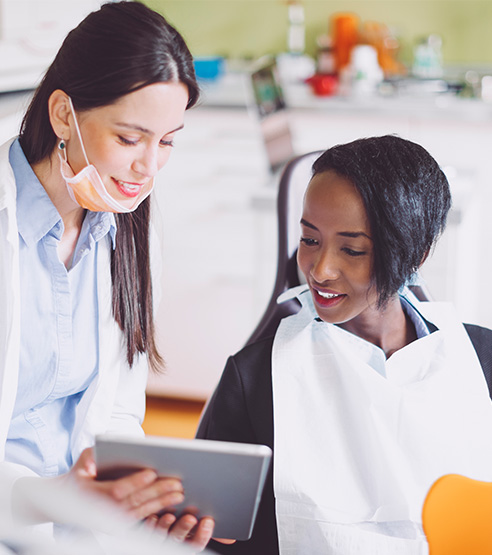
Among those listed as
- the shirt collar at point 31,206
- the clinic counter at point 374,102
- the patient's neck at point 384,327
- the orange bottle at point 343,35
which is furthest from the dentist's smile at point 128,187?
the orange bottle at point 343,35

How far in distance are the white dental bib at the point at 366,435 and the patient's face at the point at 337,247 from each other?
3.2 inches

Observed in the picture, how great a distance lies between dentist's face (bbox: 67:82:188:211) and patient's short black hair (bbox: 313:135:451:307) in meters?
0.23

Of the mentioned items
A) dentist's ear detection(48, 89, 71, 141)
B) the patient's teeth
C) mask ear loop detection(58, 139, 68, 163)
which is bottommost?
the patient's teeth

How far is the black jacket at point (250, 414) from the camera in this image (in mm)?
1130

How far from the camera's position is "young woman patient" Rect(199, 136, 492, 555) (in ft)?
3.52

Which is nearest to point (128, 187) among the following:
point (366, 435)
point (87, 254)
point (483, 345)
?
point (87, 254)

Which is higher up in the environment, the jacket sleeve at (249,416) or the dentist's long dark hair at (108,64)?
the dentist's long dark hair at (108,64)

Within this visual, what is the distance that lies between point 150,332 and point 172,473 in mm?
501

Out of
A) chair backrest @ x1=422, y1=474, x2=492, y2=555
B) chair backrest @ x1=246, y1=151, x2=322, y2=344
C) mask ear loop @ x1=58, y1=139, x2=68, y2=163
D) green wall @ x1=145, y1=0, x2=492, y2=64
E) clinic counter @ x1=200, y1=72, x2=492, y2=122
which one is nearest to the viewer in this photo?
chair backrest @ x1=422, y1=474, x2=492, y2=555

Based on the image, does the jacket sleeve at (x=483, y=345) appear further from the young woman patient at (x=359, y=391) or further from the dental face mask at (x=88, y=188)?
the dental face mask at (x=88, y=188)

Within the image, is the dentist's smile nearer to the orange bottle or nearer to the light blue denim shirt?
the light blue denim shirt

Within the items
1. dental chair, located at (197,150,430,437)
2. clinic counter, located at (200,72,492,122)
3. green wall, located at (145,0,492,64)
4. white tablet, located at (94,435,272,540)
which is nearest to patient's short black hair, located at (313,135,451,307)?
dental chair, located at (197,150,430,437)

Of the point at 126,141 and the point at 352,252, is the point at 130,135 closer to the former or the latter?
the point at 126,141

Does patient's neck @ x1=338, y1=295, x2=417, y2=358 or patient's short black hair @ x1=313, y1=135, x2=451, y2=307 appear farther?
patient's neck @ x1=338, y1=295, x2=417, y2=358
